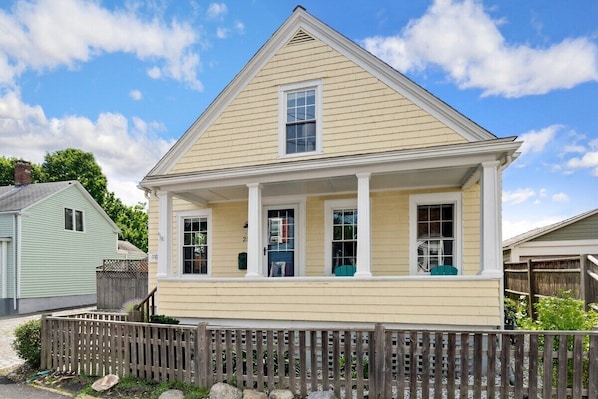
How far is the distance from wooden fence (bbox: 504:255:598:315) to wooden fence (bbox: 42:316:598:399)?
2324mm

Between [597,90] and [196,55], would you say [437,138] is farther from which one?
[597,90]

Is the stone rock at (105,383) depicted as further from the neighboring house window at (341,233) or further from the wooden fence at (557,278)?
the wooden fence at (557,278)

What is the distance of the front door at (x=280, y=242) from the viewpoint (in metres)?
9.33

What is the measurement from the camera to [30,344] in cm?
717

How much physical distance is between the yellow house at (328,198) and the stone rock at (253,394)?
6.75 ft

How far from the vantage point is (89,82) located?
49.3 ft

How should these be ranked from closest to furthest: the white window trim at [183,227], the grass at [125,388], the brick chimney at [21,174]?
the grass at [125,388] < the white window trim at [183,227] < the brick chimney at [21,174]

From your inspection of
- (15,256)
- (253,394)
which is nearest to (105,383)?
(253,394)

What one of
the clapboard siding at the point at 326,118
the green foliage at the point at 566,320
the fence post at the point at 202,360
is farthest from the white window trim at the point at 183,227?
the green foliage at the point at 566,320

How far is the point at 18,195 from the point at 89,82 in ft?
23.6

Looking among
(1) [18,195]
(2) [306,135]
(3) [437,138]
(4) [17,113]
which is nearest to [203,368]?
(2) [306,135]

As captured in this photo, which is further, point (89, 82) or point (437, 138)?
point (89, 82)

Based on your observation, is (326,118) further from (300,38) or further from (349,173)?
(300,38)

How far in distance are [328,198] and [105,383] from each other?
5.69m
